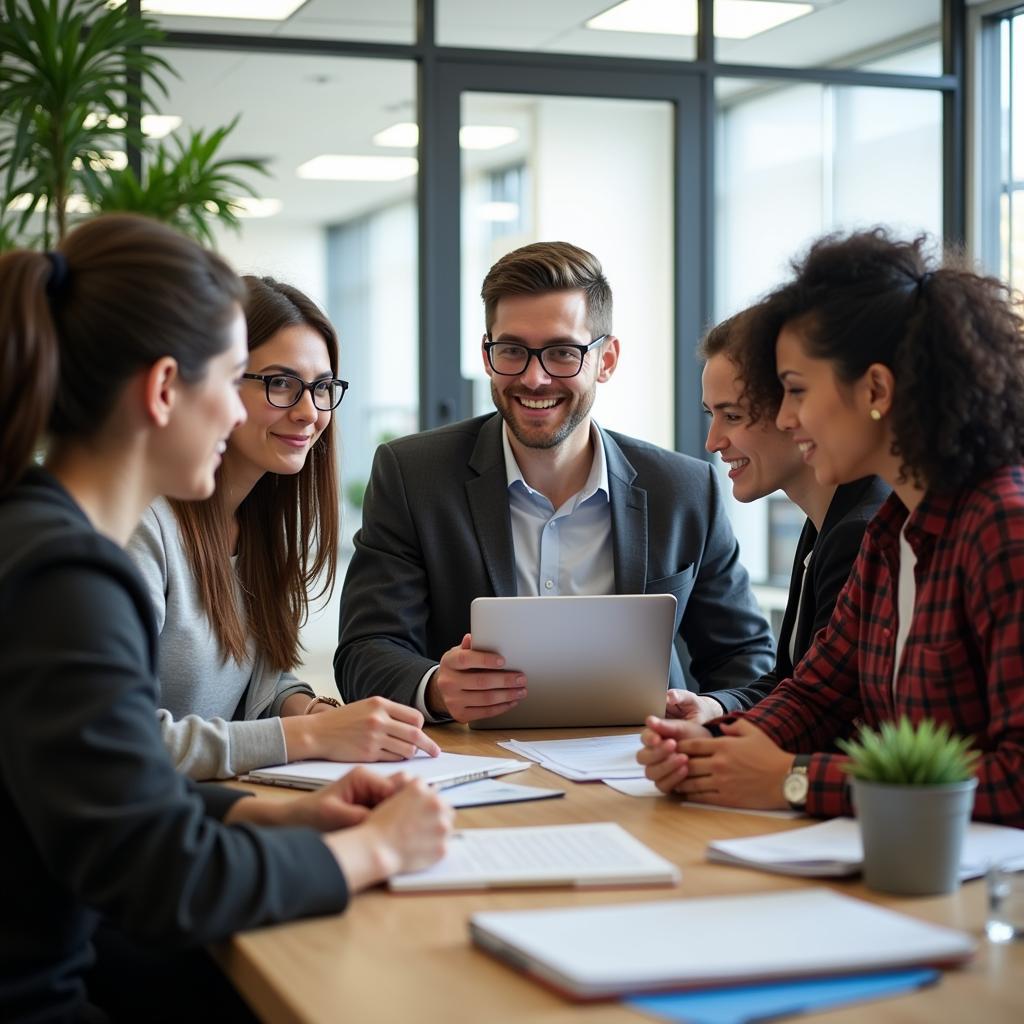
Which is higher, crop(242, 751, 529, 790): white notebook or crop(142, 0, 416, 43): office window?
crop(142, 0, 416, 43): office window

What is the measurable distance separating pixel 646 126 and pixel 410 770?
3.95 meters

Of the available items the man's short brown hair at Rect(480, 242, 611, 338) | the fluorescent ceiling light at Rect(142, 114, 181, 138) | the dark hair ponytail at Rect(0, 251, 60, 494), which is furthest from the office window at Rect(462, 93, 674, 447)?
the dark hair ponytail at Rect(0, 251, 60, 494)

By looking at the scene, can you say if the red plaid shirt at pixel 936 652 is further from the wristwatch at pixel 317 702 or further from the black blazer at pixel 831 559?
the wristwatch at pixel 317 702

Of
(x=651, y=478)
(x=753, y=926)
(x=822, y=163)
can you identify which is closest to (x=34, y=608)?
(x=753, y=926)

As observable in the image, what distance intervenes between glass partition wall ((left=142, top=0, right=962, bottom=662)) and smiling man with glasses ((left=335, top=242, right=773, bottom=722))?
155 centimetres

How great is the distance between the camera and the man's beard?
254 cm

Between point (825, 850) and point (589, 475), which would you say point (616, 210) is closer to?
point (589, 475)

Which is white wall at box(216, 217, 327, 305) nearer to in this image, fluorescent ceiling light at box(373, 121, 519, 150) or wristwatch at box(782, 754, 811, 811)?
fluorescent ceiling light at box(373, 121, 519, 150)

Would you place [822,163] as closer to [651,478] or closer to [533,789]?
[651,478]

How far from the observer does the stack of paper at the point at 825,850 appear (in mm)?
1301

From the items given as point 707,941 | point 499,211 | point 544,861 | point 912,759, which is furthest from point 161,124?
point 707,941

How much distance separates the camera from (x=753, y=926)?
1.11 meters

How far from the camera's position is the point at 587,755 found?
1.89m

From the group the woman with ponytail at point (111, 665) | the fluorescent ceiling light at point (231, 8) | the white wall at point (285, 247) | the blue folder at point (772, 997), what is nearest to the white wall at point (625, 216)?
the fluorescent ceiling light at point (231, 8)
